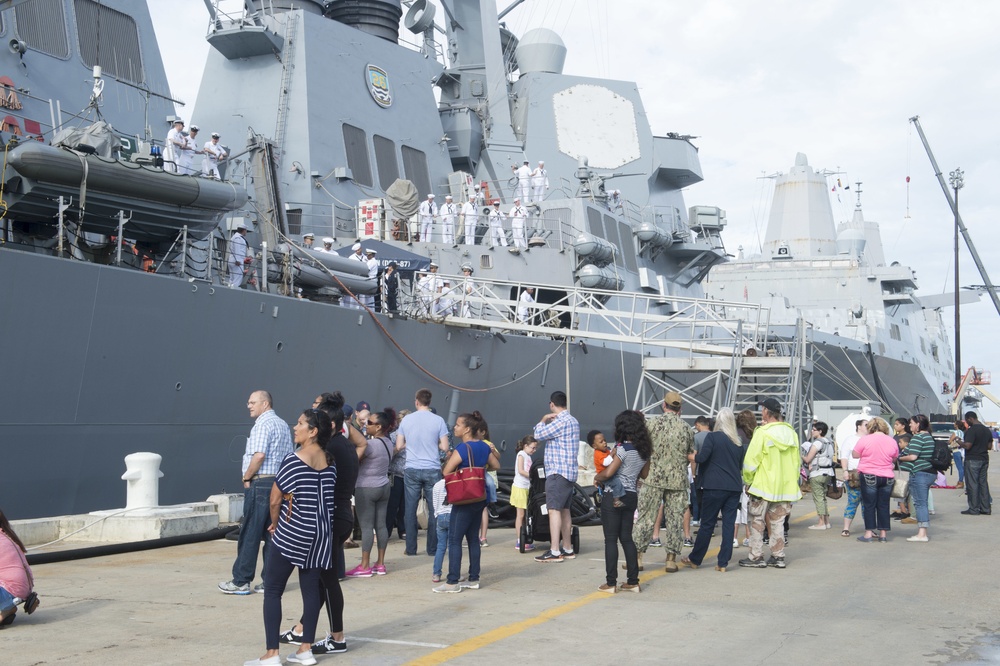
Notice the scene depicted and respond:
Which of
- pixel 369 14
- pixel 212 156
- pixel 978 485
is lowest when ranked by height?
pixel 978 485

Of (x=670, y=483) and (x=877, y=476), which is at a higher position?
(x=670, y=483)

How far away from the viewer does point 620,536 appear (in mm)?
7172

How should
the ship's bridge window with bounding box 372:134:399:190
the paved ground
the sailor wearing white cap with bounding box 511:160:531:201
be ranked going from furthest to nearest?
1. the sailor wearing white cap with bounding box 511:160:531:201
2. the ship's bridge window with bounding box 372:134:399:190
3. the paved ground

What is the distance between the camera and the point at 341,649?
5.13 m

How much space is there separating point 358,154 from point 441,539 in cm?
1308

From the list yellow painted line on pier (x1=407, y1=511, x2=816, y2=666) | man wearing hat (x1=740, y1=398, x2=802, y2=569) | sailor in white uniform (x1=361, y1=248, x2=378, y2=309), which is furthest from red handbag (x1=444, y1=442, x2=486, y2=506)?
sailor in white uniform (x1=361, y1=248, x2=378, y2=309)

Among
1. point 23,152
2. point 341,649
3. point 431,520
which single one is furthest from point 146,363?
point 341,649

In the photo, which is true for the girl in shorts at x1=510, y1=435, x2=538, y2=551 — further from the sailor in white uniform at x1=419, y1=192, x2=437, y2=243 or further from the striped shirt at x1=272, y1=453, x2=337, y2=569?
the sailor in white uniform at x1=419, y1=192, x2=437, y2=243

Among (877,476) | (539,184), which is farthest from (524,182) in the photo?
(877,476)

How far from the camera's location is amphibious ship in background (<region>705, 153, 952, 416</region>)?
28.6 m

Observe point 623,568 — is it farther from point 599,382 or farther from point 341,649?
point 599,382

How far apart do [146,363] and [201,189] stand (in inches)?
81.8

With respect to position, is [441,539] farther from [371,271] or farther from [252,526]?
[371,271]

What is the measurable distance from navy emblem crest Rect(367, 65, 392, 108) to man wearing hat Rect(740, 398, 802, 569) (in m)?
13.6
